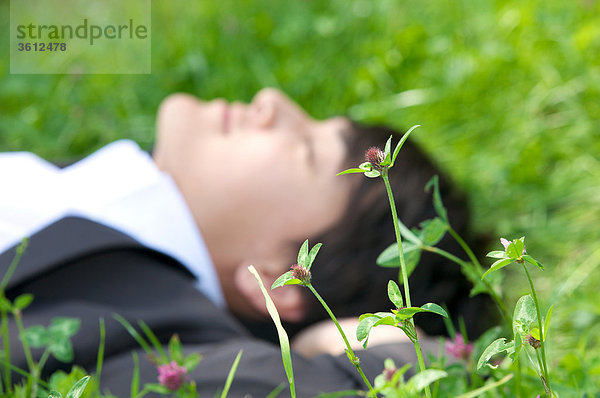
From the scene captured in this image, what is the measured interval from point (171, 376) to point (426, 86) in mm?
1737

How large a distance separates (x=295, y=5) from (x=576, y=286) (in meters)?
1.76

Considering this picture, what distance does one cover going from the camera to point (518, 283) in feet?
5.53

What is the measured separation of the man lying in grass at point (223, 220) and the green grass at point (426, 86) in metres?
0.30

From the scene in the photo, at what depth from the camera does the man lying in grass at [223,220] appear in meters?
1.35

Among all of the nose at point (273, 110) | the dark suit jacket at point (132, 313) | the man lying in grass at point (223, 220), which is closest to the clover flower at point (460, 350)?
the dark suit jacket at point (132, 313)

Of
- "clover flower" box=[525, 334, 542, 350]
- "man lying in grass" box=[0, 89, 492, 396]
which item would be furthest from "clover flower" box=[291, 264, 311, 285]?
"man lying in grass" box=[0, 89, 492, 396]

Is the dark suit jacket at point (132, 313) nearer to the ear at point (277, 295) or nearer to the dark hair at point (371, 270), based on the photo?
the ear at point (277, 295)

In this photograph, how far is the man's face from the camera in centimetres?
156

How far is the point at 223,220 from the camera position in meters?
1.58

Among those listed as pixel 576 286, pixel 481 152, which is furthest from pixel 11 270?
pixel 481 152

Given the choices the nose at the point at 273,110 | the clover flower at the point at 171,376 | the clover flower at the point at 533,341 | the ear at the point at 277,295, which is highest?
the nose at the point at 273,110

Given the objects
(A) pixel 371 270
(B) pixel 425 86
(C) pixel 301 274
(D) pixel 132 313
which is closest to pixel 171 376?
(C) pixel 301 274

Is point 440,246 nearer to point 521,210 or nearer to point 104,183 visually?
point 521,210

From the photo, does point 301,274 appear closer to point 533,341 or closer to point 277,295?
point 533,341
